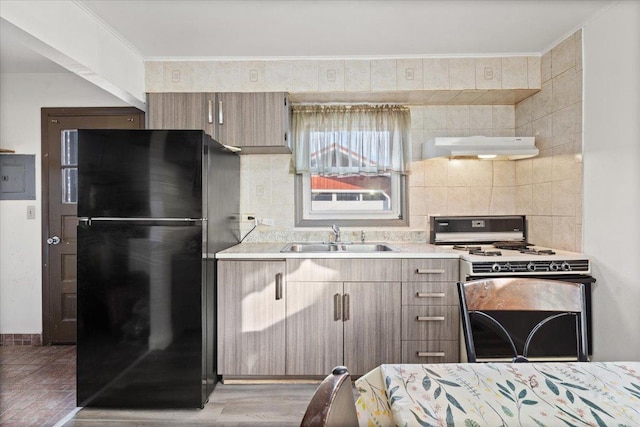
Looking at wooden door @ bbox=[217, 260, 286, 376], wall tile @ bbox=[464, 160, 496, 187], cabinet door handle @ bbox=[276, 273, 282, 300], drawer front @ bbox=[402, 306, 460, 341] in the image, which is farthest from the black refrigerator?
wall tile @ bbox=[464, 160, 496, 187]

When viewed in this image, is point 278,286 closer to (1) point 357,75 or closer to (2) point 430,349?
(2) point 430,349

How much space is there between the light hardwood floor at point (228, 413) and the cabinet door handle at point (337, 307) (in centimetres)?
51

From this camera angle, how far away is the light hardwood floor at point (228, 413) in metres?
2.12

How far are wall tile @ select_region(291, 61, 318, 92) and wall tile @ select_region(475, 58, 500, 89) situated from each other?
1.21 metres

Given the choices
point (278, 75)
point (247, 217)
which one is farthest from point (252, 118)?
point (247, 217)

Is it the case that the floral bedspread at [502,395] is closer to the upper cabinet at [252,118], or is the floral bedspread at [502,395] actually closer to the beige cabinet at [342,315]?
the beige cabinet at [342,315]

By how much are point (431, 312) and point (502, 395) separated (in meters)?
1.65

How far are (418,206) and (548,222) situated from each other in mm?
954

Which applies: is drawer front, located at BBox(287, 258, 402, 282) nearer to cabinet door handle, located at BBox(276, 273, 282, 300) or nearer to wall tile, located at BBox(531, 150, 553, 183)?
cabinet door handle, located at BBox(276, 273, 282, 300)

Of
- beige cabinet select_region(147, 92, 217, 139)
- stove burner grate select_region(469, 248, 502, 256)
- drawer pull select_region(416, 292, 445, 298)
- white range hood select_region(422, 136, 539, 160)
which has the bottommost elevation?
drawer pull select_region(416, 292, 445, 298)

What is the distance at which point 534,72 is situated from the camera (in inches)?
111

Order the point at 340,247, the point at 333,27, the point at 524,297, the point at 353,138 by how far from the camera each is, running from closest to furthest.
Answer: the point at 524,297 → the point at 333,27 → the point at 340,247 → the point at 353,138

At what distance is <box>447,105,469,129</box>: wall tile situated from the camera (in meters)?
3.19

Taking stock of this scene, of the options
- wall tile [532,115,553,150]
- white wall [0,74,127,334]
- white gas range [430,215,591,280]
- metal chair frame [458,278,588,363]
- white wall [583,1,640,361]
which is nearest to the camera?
metal chair frame [458,278,588,363]
